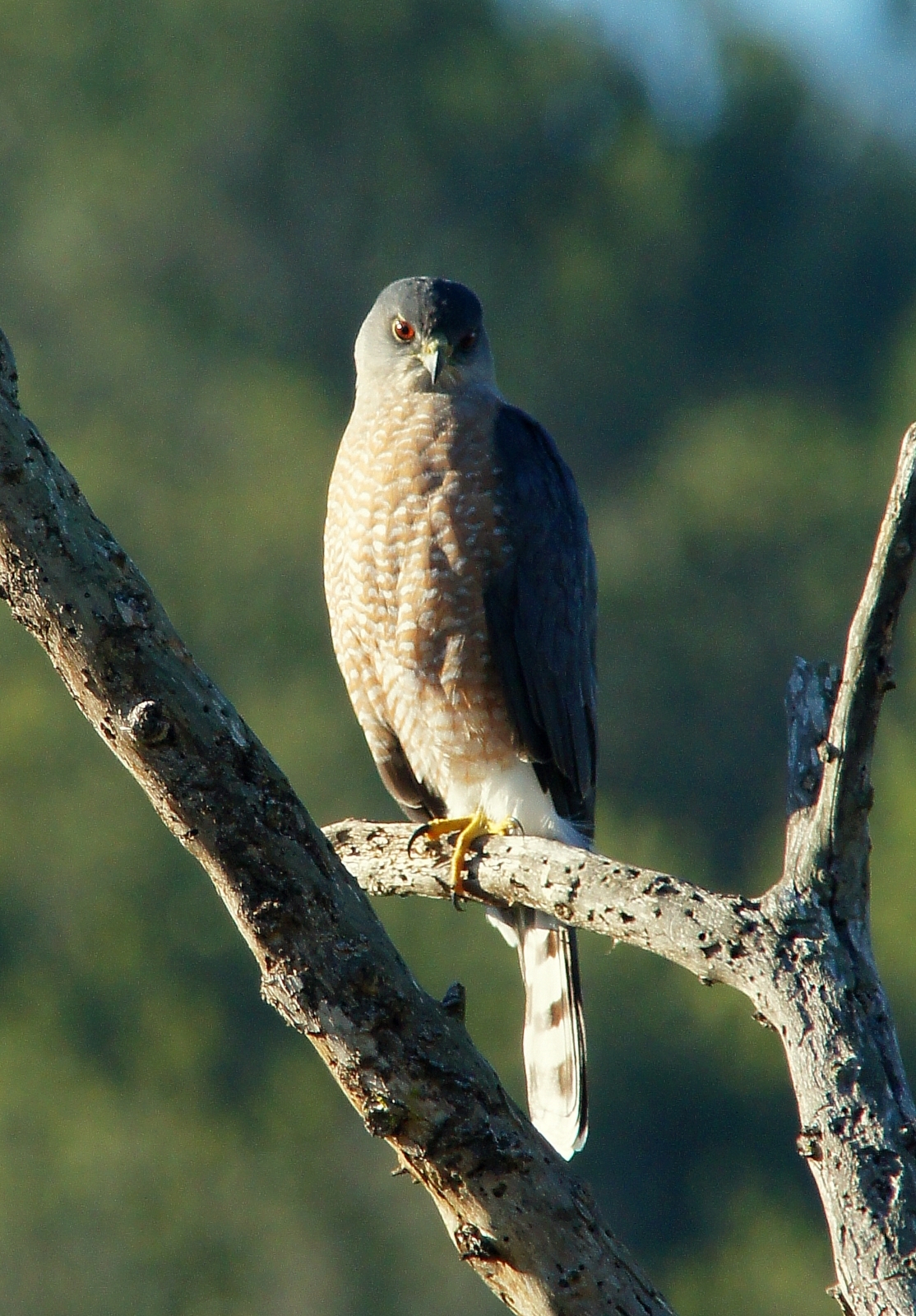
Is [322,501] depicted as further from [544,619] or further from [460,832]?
[460,832]

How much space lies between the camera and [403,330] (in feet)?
14.9

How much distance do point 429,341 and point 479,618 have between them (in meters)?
0.81

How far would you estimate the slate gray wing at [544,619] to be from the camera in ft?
13.7

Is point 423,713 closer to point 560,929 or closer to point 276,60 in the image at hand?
point 560,929

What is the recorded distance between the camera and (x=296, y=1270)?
1423cm

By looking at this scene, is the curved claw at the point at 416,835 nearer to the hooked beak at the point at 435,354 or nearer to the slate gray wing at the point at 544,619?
the slate gray wing at the point at 544,619

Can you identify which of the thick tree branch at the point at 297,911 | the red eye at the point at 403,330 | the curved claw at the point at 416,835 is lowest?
the thick tree branch at the point at 297,911

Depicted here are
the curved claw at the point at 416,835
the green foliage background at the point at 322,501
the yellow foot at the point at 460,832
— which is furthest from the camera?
the green foliage background at the point at 322,501

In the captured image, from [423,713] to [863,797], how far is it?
5.81 ft

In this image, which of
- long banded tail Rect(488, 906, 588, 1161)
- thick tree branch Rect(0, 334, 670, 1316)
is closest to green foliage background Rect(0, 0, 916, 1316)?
long banded tail Rect(488, 906, 588, 1161)

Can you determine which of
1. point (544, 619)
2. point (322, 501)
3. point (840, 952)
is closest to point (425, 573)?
point (544, 619)

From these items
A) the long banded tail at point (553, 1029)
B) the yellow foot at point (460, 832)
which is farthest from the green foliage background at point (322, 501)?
the yellow foot at point (460, 832)

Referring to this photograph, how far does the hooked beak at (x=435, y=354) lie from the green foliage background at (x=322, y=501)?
28.3 feet

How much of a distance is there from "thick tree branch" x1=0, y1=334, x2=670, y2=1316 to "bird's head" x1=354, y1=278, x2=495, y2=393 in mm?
1869
